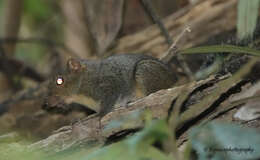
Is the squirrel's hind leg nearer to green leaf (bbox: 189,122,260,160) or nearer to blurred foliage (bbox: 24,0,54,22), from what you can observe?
green leaf (bbox: 189,122,260,160)

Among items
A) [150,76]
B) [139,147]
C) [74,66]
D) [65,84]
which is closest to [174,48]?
[150,76]

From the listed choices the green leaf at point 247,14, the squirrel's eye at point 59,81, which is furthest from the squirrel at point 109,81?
the green leaf at point 247,14

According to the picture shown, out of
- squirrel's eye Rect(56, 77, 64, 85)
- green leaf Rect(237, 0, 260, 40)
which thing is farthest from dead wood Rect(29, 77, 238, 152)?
squirrel's eye Rect(56, 77, 64, 85)

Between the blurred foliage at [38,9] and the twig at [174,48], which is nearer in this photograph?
the twig at [174,48]

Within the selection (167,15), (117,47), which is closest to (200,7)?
(167,15)

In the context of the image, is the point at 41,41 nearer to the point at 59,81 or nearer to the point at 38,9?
the point at 59,81

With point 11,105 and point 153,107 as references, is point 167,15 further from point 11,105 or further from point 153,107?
point 153,107

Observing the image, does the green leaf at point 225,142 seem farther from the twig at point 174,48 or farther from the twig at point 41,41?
the twig at point 41,41

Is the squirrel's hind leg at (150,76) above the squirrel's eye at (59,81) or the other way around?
the other way around
